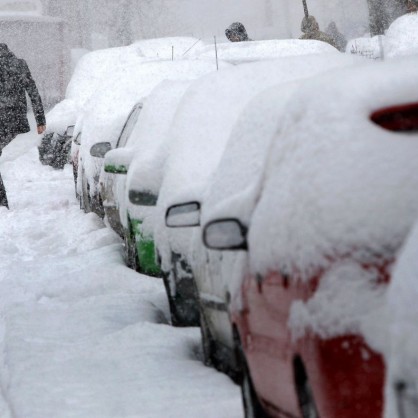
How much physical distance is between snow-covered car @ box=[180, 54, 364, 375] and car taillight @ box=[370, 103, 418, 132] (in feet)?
1.61

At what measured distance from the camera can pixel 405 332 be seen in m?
1.91

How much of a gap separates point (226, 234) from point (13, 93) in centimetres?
1004

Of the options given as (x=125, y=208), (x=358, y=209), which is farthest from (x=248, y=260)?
(x=125, y=208)

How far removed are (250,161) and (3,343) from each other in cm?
273

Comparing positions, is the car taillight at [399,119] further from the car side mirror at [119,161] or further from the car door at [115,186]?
the car door at [115,186]

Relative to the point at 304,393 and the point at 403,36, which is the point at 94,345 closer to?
the point at 304,393

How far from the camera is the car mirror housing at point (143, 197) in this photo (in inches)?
252

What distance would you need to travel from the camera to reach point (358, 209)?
258cm

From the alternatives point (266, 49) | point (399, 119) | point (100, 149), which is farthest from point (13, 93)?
point (399, 119)

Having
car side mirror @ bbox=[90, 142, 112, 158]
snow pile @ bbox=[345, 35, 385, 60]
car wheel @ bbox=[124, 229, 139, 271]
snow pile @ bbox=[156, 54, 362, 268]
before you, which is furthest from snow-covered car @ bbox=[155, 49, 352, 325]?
snow pile @ bbox=[345, 35, 385, 60]

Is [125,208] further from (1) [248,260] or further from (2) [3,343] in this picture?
(1) [248,260]

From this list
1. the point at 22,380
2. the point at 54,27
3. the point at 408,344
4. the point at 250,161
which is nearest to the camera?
the point at 408,344

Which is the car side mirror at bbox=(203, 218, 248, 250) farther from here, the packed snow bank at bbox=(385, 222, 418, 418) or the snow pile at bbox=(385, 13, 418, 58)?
the snow pile at bbox=(385, 13, 418, 58)

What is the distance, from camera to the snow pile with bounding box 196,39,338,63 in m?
14.2
